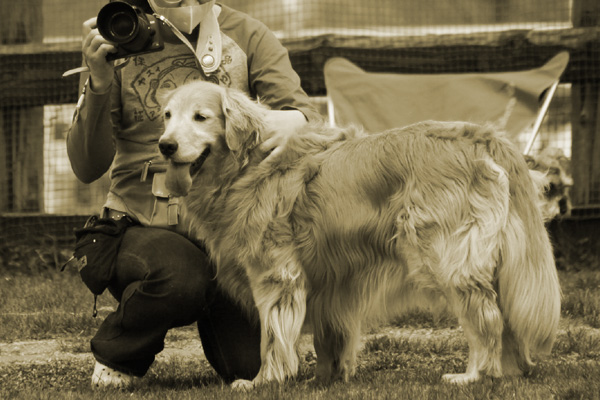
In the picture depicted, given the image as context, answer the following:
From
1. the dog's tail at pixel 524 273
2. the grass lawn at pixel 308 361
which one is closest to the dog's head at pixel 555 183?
the grass lawn at pixel 308 361

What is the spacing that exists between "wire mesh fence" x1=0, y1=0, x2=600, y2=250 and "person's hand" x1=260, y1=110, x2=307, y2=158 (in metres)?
3.11

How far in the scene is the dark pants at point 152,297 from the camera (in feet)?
11.5

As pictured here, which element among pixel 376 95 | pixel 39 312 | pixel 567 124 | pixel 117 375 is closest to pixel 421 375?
pixel 117 375

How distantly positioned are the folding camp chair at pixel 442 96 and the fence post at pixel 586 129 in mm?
410

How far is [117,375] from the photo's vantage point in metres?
3.53

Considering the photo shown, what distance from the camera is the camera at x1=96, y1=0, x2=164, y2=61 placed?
3.32m

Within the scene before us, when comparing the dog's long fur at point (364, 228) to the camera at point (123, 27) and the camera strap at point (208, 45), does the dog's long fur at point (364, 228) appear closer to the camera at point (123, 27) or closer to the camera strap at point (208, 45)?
the camera strap at point (208, 45)

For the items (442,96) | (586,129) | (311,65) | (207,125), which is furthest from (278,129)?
(586,129)

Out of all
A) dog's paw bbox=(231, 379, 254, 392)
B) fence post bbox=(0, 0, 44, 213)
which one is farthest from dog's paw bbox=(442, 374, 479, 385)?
fence post bbox=(0, 0, 44, 213)

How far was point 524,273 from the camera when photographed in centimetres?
331

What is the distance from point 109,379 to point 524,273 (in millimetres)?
1642

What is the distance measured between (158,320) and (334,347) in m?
0.74

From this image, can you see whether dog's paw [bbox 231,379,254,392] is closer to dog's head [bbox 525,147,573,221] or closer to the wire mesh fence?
dog's head [bbox 525,147,573,221]

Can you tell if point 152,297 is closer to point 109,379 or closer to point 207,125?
point 109,379
